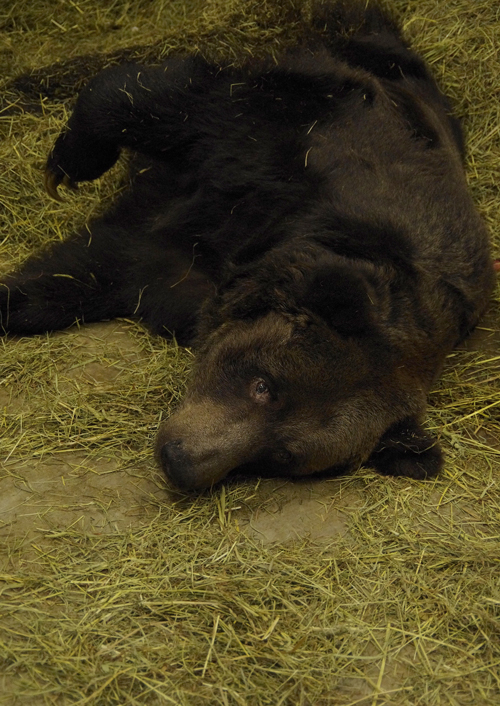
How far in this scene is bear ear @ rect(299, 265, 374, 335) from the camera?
4.01m

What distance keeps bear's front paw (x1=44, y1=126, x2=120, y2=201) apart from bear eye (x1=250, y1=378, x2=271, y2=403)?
214 centimetres

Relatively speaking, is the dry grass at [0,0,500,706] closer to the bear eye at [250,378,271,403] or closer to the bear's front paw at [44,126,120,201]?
the bear eye at [250,378,271,403]

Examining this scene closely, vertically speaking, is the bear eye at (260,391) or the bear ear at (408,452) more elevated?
the bear eye at (260,391)

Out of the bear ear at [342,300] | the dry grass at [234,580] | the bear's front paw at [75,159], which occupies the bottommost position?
the dry grass at [234,580]

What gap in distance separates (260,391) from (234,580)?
953mm

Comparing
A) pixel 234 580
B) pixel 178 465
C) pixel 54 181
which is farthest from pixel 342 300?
pixel 54 181

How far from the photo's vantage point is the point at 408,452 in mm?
4367

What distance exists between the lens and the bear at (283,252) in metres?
4.05

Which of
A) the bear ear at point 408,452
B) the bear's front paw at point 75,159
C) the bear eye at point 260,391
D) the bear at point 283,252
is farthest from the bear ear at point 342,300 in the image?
the bear's front paw at point 75,159

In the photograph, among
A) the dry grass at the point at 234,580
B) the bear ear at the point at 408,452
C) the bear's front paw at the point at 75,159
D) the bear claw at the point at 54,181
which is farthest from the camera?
the bear claw at the point at 54,181

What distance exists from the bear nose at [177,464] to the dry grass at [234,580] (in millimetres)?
211

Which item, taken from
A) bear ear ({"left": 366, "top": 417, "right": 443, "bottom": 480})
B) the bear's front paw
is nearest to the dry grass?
bear ear ({"left": 366, "top": 417, "right": 443, "bottom": 480})

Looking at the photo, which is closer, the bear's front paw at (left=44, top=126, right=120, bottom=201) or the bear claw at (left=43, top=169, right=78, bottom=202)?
the bear's front paw at (left=44, top=126, right=120, bottom=201)

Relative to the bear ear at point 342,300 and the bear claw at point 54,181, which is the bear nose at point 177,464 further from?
the bear claw at point 54,181
